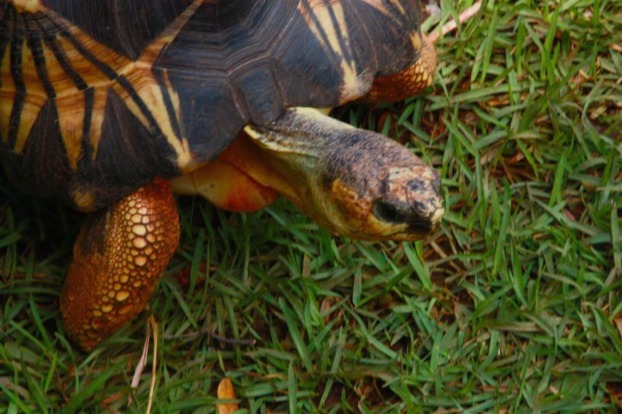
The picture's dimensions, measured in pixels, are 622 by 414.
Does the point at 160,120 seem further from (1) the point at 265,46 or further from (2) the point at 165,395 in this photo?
(2) the point at 165,395

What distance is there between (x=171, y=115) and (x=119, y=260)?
0.54m

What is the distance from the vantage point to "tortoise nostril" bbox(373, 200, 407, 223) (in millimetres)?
2677

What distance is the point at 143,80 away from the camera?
9.14 ft

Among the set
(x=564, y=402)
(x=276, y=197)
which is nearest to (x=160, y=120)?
(x=276, y=197)

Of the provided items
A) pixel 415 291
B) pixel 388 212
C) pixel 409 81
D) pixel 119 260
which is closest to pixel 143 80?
pixel 119 260

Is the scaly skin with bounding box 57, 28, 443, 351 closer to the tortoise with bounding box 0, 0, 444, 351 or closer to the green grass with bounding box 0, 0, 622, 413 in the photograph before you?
the tortoise with bounding box 0, 0, 444, 351

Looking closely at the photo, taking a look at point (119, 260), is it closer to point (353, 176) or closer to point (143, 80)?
point (143, 80)

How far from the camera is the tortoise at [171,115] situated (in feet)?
9.04

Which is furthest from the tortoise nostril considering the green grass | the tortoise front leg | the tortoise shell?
the tortoise front leg

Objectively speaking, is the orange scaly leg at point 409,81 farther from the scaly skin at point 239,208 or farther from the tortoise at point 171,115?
the tortoise at point 171,115

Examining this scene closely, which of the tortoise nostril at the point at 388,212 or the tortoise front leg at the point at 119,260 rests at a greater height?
the tortoise front leg at the point at 119,260

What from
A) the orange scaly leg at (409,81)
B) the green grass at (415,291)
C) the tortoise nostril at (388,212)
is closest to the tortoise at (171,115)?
the tortoise nostril at (388,212)

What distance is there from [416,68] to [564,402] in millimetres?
1333

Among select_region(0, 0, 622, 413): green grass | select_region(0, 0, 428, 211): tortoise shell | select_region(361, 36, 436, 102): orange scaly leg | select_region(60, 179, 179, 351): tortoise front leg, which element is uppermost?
select_region(0, 0, 428, 211): tortoise shell
